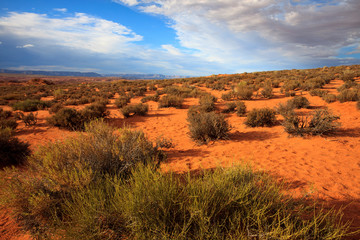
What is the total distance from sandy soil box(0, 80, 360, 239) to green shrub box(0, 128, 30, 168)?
546 millimetres

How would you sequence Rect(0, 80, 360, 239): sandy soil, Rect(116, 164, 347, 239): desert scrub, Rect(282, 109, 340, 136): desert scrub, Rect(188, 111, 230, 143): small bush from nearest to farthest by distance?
Rect(116, 164, 347, 239): desert scrub, Rect(0, 80, 360, 239): sandy soil, Rect(282, 109, 340, 136): desert scrub, Rect(188, 111, 230, 143): small bush

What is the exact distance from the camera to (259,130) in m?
6.79

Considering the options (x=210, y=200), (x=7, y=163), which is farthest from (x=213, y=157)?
(x=7, y=163)

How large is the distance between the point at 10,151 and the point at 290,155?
777 centimetres

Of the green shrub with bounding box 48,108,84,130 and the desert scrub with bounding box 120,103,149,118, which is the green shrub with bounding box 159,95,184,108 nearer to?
the desert scrub with bounding box 120,103,149,118

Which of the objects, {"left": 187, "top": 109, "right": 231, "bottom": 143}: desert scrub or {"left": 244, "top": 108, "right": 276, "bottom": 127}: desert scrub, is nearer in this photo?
{"left": 187, "top": 109, "right": 231, "bottom": 143}: desert scrub

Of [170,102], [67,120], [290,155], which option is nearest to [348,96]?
[290,155]

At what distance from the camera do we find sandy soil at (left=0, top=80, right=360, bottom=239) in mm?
3170

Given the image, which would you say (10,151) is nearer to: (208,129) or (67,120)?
(67,120)

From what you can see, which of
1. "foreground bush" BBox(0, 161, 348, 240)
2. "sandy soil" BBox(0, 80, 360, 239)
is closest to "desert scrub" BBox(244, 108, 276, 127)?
"sandy soil" BBox(0, 80, 360, 239)

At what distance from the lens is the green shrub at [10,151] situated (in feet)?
13.9

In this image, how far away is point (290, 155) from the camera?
4.63 metres

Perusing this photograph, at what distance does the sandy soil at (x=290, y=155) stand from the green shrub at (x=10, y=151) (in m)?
0.55

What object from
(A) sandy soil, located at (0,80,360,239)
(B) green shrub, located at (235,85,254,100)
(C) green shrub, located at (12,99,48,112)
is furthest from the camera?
(B) green shrub, located at (235,85,254,100)
